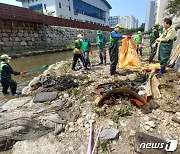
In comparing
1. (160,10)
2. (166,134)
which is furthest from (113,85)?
(160,10)

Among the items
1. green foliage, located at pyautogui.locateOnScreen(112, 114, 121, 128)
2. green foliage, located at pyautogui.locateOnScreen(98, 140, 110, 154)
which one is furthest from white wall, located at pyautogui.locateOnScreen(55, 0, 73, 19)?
green foliage, located at pyautogui.locateOnScreen(98, 140, 110, 154)

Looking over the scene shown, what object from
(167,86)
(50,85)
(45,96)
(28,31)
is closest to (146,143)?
(167,86)

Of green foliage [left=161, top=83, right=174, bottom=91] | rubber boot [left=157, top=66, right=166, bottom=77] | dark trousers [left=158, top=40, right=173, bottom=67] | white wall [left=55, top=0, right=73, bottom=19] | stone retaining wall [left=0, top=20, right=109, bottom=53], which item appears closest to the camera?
green foliage [left=161, top=83, right=174, bottom=91]

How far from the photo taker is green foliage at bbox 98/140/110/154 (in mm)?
2797

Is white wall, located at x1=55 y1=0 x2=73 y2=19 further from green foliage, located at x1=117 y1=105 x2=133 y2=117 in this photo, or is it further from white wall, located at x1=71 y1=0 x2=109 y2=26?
green foliage, located at x1=117 y1=105 x2=133 y2=117

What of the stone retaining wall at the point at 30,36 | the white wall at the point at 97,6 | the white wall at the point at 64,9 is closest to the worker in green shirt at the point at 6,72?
the stone retaining wall at the point at 30,36

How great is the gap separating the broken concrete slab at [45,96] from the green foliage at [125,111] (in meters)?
1.97

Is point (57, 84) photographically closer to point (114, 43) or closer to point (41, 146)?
point (114, 43)

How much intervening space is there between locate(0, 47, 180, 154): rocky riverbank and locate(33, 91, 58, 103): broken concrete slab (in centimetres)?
3

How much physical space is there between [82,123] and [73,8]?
44.8m

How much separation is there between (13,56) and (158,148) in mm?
14808

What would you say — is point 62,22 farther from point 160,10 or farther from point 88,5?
point 88,5

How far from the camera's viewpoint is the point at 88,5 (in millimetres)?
51594

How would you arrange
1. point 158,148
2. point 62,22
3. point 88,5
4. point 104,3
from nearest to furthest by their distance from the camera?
point 158,148
point 62,22
point 88,5
point 104,3
